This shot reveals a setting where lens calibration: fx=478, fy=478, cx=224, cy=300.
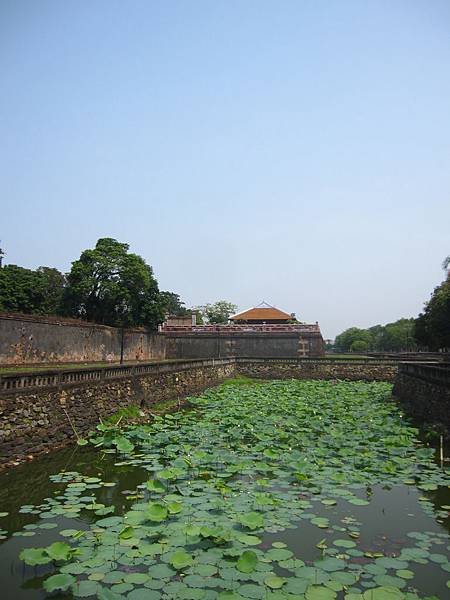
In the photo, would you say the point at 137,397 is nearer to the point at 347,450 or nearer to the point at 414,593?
the point at 347,450

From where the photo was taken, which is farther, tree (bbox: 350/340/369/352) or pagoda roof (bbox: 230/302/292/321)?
tree (bbox: 350/340/369/352)

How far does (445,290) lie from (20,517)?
26164 millimetres

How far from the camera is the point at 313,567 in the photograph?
3.69 meters

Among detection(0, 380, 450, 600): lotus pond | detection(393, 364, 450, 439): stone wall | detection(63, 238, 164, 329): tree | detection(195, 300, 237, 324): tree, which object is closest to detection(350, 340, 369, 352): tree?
detection(195, 300, 237, 324): tree

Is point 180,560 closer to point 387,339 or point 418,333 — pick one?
point 418,333

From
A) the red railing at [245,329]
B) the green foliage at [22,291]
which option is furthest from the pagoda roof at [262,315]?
the green foliage at [22,291]

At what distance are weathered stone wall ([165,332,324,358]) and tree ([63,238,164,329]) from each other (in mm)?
8177

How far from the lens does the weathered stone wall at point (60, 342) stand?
17094mm

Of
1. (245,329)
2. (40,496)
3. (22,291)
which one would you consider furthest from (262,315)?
(40,496)

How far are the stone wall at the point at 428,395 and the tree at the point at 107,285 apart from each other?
1627 centimetres

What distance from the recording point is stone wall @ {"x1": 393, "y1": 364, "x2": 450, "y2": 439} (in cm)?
1066

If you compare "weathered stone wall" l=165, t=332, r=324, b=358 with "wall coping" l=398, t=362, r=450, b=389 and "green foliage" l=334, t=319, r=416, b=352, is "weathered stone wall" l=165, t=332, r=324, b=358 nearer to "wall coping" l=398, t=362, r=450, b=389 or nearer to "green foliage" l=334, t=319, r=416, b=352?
"wall coping" l=398, t=362, r=450, b=389

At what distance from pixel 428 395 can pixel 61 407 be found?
9.27m

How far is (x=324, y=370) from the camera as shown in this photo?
25625 mm
